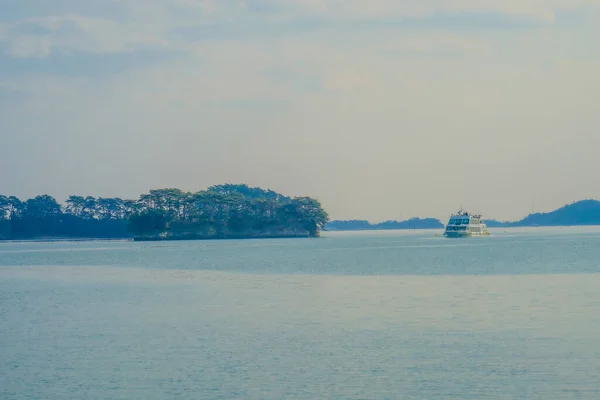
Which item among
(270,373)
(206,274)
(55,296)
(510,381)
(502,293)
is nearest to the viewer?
(510,381)

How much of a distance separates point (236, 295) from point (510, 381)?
86.7ft

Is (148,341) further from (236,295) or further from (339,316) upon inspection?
(236,295)

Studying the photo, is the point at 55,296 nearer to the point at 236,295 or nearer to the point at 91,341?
the point at 236,295

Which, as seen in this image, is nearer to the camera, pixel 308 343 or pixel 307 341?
pixel 308 343

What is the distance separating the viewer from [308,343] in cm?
2789

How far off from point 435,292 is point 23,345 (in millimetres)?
23349

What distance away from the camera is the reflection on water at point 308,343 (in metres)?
21.5

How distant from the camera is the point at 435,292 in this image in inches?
1815

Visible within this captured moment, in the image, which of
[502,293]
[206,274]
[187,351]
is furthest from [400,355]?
[206,274]

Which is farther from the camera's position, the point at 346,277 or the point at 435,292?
the point at 346,277

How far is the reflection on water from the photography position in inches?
846

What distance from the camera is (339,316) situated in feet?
115

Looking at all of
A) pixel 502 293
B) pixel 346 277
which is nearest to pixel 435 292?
pixel 502 293

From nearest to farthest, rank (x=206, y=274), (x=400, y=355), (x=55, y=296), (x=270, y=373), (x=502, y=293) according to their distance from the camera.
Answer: (x=270, y=373) < (x=400, y=355) < (x=502, y=293) < (x=55, y=296) < (x=206, y=274)
